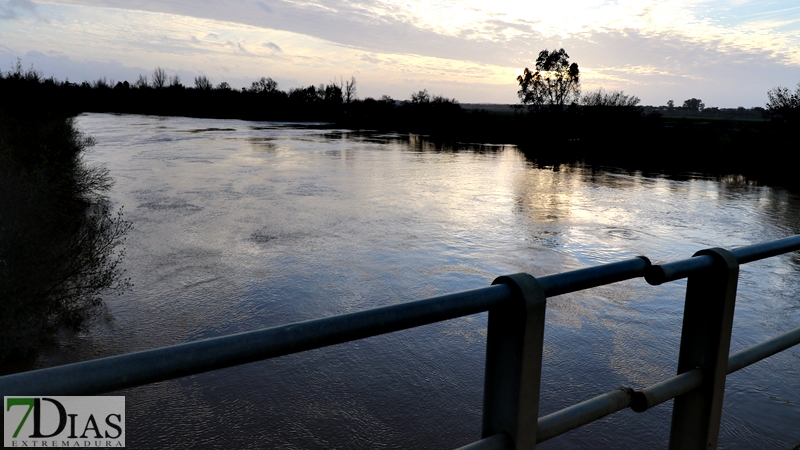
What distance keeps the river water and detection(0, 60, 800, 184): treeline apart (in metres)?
9.00

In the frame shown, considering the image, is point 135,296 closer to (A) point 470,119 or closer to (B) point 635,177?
(B) point 635,177

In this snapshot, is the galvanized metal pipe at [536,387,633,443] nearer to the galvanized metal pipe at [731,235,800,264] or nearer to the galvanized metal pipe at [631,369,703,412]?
the galvanized metal pipe at [631,369,703,412]

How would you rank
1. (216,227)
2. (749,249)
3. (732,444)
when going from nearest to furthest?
(749,249), (732,444), (216,227)

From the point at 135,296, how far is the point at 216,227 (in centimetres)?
536

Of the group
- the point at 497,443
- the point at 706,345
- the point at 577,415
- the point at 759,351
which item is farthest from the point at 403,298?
the point at 497,443

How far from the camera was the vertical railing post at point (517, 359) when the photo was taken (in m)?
1.42

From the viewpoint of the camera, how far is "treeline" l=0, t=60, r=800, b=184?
32.2 m

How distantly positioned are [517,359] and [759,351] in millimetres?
1234

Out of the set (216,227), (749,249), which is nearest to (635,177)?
(216,227)

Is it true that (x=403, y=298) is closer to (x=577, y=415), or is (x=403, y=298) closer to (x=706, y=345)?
(x=706, y=345)

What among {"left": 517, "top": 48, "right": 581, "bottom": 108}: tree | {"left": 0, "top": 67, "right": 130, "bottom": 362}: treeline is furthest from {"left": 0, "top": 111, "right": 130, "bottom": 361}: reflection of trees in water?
{"left": 517, "top": 48, "right": 581, "bottom": 108}: tree

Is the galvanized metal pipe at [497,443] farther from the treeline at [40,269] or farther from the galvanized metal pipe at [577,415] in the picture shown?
the treeline at [40,269]

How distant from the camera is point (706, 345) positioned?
1.94m

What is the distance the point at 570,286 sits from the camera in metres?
1.56
